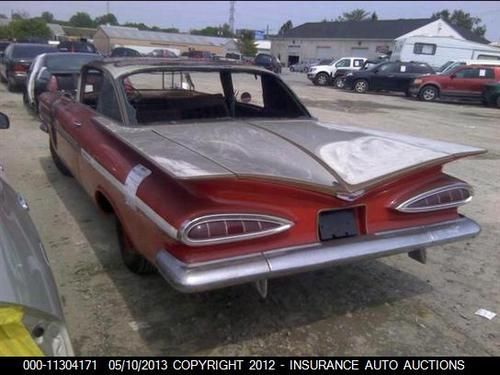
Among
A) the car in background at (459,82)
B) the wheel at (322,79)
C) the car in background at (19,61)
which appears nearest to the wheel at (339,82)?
the wheel at (322,79)

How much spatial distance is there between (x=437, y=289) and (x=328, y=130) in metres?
1.47

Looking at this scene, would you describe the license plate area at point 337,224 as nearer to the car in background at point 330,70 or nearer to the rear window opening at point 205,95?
the rear window opening at point 205,95

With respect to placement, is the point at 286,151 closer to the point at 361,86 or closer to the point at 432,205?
the point at 432,205

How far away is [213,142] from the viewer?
305cm

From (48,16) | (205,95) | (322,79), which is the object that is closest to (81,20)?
(48,16)

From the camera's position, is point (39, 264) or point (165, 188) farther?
point (165, 188)

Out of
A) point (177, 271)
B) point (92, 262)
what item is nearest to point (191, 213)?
point (177, 271)

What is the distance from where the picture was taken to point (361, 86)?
2267 cm

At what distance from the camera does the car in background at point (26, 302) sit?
4.86ft

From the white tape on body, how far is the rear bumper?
49cm

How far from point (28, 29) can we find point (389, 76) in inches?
2080

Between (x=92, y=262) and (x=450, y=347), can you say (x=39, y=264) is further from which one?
(x=450, y=347)

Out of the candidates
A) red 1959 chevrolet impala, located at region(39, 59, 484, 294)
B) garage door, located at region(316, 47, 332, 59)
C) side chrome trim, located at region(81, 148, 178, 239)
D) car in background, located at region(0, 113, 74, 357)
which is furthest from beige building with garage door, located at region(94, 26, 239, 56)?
car in background, located at region(0, 113, 74, 357)
